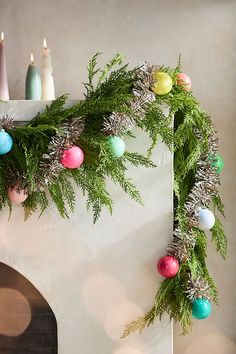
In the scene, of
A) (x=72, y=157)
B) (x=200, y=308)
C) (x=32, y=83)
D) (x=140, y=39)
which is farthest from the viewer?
(x=140, y=39)

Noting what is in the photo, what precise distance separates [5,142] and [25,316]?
56 cm

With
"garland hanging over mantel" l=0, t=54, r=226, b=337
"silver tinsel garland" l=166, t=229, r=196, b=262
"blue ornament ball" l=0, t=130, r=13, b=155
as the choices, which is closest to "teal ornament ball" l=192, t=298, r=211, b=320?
"garland hanging over mantel" l=0, t=54, r=226, b=337

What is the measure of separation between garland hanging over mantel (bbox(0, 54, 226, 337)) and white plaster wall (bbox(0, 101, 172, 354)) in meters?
0.04

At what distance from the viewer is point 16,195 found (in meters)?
1.34

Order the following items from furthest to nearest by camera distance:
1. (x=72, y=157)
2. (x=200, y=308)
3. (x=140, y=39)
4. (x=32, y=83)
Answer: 1. (x=140, y=39)
2. (x=32, y=83)
3. (x=200, y=308)
4. (x=72, y=157)

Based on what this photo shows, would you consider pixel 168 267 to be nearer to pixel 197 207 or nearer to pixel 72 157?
pixel 197 207

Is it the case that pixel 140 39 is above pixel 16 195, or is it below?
above

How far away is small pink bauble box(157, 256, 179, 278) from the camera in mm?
1366

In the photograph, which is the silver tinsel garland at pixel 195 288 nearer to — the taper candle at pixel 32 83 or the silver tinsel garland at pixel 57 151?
the silver tinsel garland at pixel 57 151

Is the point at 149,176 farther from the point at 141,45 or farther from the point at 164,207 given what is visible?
the point at 141,45

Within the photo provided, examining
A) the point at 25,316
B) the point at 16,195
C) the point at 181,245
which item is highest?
the point at 16,195

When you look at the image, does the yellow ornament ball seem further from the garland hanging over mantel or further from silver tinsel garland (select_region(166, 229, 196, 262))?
silver tinsel garland (select_region(166, 229, 196, 262))

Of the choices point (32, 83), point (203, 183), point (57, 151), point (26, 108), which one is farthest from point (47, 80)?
point (203, 183)

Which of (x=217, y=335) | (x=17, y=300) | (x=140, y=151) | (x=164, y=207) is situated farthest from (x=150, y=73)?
(x=217, y=335)
